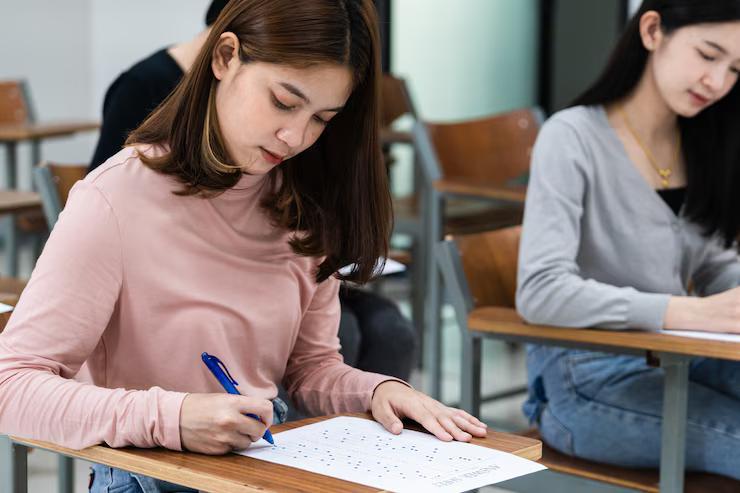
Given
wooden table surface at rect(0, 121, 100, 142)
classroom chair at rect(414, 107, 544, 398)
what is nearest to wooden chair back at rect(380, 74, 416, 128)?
classroom chair at rect(414, 107, 544, 398)

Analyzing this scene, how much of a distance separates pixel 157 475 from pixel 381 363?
1371 millimetres

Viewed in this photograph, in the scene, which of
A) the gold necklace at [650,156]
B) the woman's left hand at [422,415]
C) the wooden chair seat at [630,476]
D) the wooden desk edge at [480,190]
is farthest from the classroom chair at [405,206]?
the woman's left hand at [422,415]

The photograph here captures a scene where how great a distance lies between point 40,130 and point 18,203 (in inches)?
62.7

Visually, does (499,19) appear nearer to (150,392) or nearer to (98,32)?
(98,32)

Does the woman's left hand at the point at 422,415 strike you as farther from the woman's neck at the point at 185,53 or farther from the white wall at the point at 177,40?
the white wall at the point at 177,40

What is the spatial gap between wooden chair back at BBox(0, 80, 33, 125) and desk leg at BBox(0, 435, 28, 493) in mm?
3616

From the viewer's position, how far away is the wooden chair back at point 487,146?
11.5 feet

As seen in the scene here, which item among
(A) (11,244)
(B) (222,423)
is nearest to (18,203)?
(A) (11,244)

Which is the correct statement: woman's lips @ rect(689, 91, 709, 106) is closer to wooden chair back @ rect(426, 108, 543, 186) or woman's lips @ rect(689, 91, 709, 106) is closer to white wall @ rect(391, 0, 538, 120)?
wooden chair back @ rect(426, 108, 543, 186)

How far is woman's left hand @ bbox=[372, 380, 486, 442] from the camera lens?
1424 millimetres

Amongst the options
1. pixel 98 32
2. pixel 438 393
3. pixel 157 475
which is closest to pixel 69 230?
pixel 157 475

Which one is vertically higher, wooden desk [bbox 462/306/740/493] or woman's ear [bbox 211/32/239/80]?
woman's ear [bbox 211/32/239/80]

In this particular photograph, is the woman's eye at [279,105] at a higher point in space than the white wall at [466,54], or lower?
higher

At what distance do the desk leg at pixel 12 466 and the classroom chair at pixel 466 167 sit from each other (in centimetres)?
196
